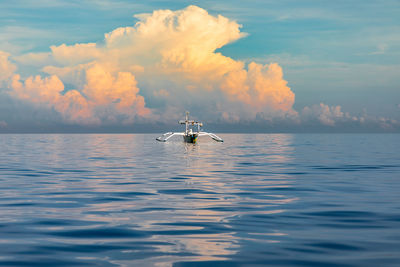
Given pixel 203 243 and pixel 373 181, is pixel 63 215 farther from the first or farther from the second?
pixel 373 181

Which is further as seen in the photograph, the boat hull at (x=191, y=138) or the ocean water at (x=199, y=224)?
Answer: the boat hull at (x=191, y=138)

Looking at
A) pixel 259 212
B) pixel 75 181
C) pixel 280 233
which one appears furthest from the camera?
pixel 75 181

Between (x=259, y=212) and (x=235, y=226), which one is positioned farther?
Result: (x=259, y=212)

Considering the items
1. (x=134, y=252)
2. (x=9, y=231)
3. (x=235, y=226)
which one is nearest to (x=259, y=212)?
(x=235, y=226)

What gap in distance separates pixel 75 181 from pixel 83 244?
2174 centimetres

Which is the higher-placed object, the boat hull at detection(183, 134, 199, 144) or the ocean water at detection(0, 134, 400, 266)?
the boat hull at detection(183, 134, 199, 144)

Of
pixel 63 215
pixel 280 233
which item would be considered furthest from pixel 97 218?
pixel 280 233

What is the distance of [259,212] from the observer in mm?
21094

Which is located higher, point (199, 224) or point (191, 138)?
point (191, 138)

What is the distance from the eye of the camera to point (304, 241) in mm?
15227

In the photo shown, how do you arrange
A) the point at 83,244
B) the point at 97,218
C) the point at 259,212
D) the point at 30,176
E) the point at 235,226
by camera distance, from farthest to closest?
the point at 30,176
the point at 259,212
the point at 97,218
the point at 235,226
the point at 83,244

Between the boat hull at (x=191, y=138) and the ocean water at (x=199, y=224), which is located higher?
the boat hull at (x=191, y=138)

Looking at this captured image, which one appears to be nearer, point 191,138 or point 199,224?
point 199,224

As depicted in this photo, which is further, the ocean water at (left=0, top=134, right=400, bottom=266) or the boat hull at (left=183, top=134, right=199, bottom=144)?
the boat hull at (left=183, top=134, right=199, bottom=144)
